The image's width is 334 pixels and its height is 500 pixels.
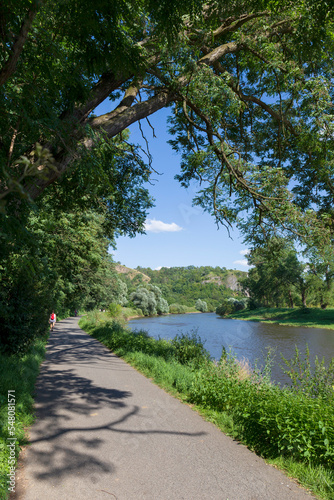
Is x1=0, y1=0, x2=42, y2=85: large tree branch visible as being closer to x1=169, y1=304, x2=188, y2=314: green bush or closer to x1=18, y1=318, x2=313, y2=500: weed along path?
x1=18, y1=318, x2=313, y2=500: weed along path

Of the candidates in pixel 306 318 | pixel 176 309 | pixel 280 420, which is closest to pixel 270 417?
pixel 280 420

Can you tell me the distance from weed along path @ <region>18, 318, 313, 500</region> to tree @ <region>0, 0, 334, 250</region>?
3037mm

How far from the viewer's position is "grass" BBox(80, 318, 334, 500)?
3434 millimetres

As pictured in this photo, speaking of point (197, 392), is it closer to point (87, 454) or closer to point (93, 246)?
point (87, 454)

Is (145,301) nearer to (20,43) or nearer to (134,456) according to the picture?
(134,456)

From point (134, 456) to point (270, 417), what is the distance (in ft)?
6.04

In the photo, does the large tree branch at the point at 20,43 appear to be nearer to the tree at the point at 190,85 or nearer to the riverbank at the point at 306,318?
the tree at the point at 190,85

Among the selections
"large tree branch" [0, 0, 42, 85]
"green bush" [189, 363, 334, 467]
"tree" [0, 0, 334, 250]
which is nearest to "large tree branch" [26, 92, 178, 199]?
"tree" [0, 0, 334, 250]

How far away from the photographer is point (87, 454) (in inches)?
144

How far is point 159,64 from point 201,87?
39.2 inches

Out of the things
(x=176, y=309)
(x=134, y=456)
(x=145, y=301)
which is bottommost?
(x=176, y=309)

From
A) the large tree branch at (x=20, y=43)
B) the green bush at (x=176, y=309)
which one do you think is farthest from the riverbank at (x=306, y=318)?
the large tree branch at (x=20, y=43)

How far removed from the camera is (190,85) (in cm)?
624

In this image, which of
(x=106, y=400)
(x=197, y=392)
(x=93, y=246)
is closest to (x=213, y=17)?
(x=197, y=392)
